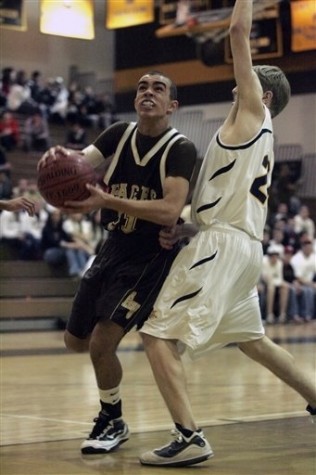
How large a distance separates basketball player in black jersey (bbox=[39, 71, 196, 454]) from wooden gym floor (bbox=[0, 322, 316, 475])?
0.38 metres

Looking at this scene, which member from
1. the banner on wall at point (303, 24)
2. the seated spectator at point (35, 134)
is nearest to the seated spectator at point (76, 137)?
the seated spectator at point (35, 134)

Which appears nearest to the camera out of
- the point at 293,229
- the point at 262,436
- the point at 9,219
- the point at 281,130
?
the point at 262,436

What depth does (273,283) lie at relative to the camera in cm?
1845

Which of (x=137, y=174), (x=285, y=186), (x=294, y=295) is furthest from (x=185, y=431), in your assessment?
(x=285, y=186)

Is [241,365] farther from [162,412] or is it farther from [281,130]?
[281,130]

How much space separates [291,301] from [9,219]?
528 cm

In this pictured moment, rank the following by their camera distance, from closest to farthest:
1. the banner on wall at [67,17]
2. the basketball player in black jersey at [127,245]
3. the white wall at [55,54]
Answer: the basketball player in black jersey at [127,245] → the banner on wall at [67,17] → the white wall at [55,54]

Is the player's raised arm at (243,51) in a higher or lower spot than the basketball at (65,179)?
higher

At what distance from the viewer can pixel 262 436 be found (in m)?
5.96

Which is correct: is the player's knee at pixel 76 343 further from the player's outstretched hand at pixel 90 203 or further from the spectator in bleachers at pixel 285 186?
the spectator in bleachers at pixel 285 186

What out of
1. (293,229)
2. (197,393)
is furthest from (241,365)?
(293,229)

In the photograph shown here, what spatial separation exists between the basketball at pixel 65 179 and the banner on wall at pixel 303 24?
13.7 m

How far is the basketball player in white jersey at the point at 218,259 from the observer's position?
16.9 ft

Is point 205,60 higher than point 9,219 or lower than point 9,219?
higher
